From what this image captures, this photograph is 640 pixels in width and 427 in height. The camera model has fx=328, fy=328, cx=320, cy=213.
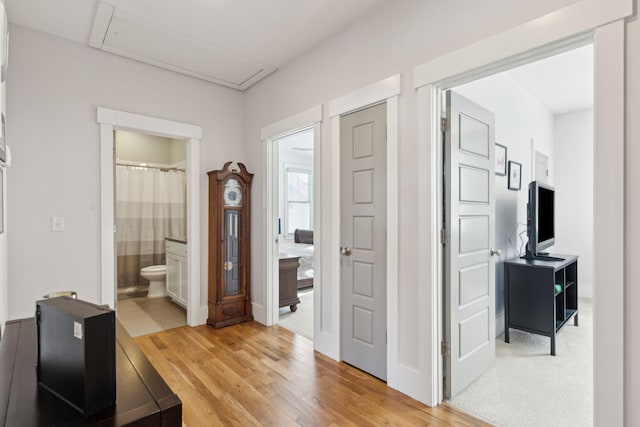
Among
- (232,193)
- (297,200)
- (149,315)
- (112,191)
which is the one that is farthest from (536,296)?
(297,200)

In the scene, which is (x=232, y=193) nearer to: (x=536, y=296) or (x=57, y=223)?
(x=57, y=223)

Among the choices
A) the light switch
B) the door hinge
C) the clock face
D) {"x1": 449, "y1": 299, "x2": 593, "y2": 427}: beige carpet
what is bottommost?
{"x1": 449, "y1": 299, "x2": 593, "y2": 427}: beige carpet

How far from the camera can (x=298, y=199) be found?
22.9ft

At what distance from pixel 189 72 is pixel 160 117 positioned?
563 mm

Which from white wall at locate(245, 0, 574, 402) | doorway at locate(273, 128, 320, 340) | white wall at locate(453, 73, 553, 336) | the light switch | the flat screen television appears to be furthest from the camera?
doorway at locate(273, 128, 320, 340)

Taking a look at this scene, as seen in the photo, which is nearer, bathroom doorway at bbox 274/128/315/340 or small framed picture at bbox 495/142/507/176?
small framed picture at bbox 495/142/507/176

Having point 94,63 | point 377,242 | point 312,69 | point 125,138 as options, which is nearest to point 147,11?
point 94,63

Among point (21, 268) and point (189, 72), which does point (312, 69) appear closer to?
point (189, 72)

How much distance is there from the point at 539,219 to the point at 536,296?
2.49 ft

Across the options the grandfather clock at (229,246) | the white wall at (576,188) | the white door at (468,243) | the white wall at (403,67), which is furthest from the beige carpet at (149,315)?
the white wall at (576,188)

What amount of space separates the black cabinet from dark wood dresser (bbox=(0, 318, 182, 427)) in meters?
3.08

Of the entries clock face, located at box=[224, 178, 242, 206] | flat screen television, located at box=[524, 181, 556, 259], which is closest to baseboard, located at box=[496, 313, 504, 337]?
flat screen television, located at box=[524, 181, 556, 259]

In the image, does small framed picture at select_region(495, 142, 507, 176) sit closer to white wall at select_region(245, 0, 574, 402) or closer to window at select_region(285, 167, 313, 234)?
white wall at select_region(245, 0, 574, 402)

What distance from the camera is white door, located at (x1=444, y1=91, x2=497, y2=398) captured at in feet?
7.04
